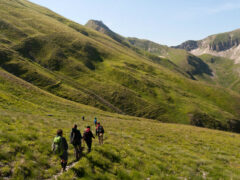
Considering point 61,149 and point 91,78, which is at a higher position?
point 91,78

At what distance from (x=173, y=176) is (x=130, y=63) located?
149 metres

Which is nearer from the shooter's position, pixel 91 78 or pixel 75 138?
pixel 75 138

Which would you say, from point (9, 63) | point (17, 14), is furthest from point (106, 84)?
point (17, 14)

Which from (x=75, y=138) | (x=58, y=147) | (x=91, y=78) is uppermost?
(x=91, y=78)

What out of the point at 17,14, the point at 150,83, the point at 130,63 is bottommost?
the point at 150,83

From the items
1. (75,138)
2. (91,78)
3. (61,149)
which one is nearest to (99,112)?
(75,138)

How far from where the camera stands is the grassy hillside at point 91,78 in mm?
88562

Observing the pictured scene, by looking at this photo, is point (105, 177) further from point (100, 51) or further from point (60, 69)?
point (100, 51)

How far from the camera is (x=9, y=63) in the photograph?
87188 mm

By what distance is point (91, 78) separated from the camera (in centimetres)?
11150

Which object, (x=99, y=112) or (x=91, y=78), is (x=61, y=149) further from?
(x=91, y=78)

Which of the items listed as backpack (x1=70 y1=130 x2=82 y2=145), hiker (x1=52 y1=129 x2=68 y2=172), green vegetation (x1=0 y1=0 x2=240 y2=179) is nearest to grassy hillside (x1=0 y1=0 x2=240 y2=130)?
green vegetation (x1=0 y1=0 x2=240 y2=179)

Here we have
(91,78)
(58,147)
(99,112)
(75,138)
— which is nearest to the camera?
(58,147)


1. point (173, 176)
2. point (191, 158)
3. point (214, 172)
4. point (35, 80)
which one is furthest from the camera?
point (35, 80)
